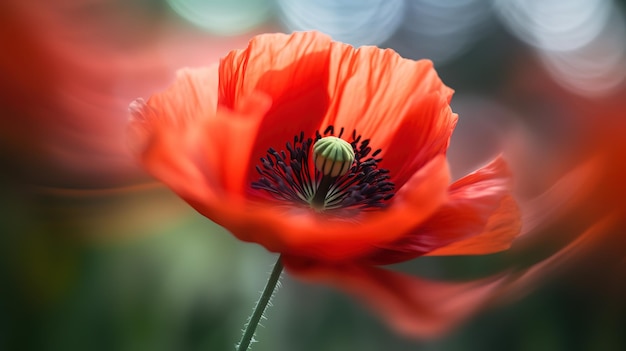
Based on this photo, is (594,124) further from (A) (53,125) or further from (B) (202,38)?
(A) (53,125)

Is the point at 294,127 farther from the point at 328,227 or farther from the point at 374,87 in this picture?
the point at 328,227

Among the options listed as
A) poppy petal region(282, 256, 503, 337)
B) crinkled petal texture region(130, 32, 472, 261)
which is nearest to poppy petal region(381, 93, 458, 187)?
crinkled petal texture region(130, 32, 472, 261)

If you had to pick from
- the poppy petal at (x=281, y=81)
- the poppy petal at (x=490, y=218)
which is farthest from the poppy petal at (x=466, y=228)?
the poppy petal at (x=281, y=81)

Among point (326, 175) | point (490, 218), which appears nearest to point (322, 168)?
point (326, 175)

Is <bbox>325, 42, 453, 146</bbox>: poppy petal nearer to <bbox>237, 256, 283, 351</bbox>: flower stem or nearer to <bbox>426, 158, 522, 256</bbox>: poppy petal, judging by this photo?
<bbox>426, 158, 522, 256</bbox>: poppy petal

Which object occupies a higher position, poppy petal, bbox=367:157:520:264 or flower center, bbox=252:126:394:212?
flower center, bbox=252:126:394:212

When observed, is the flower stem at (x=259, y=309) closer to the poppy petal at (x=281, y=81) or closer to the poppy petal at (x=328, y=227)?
the poppy petal at (x=328, y=227)

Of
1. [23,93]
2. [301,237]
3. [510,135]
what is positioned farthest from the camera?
[510,135]

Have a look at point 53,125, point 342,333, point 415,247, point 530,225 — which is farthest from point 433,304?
point 342,333
